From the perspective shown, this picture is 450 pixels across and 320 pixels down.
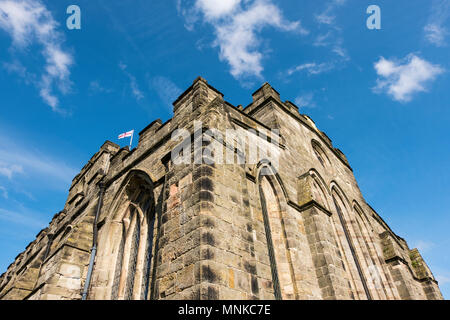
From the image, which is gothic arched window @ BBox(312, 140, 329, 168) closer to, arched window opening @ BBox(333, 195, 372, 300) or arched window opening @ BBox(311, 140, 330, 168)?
arched window opening @ BBox(311, 140, 330, 168)

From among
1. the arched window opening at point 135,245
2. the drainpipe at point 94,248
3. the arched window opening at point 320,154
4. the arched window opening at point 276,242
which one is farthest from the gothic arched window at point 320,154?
the drainpipe at point 94,248

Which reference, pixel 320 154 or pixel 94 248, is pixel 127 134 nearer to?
pixel 94 248

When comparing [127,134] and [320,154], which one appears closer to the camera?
[320,154]

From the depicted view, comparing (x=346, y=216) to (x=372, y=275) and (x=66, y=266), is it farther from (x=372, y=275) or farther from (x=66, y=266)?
(x=66, y=266)

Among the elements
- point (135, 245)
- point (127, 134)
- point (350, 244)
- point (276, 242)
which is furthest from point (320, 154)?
point (127, 134)

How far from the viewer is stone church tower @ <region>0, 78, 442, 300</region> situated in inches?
165

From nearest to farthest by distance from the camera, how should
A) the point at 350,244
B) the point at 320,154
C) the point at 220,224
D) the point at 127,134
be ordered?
the point at 220,224 → the point at 350,244 → the point at 320,154 → the point at 127,134

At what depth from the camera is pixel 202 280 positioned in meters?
3.56

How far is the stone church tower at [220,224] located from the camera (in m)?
4.19

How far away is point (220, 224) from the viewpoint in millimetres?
4250

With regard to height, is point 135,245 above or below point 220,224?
above

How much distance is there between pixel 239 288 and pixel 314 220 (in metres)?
3.73
